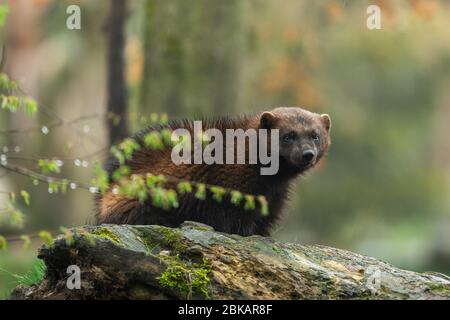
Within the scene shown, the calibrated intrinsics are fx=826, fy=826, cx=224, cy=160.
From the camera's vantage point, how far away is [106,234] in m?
5.81

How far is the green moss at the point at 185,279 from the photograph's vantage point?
219 inches

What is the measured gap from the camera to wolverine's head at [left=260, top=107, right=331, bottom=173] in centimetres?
777

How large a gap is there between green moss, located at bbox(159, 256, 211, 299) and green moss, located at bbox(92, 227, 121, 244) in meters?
0.38

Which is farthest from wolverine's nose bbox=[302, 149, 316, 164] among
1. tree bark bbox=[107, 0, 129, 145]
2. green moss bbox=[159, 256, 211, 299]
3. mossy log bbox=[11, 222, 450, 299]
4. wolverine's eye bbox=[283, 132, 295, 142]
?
tree bark bbox=[107, 0, 129, 145]

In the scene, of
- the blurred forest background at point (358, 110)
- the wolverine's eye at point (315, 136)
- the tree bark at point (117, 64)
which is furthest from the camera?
the blurred forest background at point (358, 110)

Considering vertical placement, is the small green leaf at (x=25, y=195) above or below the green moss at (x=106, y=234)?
above

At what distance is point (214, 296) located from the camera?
5.58 meters

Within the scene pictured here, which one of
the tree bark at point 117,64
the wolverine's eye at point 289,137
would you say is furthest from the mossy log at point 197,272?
the tree bark at point 117,64

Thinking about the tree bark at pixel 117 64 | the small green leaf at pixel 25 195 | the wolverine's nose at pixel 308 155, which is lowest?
the small green leaf at pixel 25 195

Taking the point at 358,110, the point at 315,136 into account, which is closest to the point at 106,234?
the point at 315,136

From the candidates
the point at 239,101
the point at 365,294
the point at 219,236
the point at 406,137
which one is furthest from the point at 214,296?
the point at 406,137

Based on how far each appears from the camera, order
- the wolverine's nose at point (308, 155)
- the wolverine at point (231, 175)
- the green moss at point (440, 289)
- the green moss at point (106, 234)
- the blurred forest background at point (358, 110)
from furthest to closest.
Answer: the blurred forest background at point (358, 110) → the wolverine's nose at point (308, 155) → the wolverine at point (231, 175) → the green moss at point (440, 289) → the green moss at point (106, 234)

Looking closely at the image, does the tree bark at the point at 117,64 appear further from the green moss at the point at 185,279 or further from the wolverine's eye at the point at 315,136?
the green moss at the point at 185,279

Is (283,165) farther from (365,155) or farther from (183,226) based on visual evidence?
(365,155)
